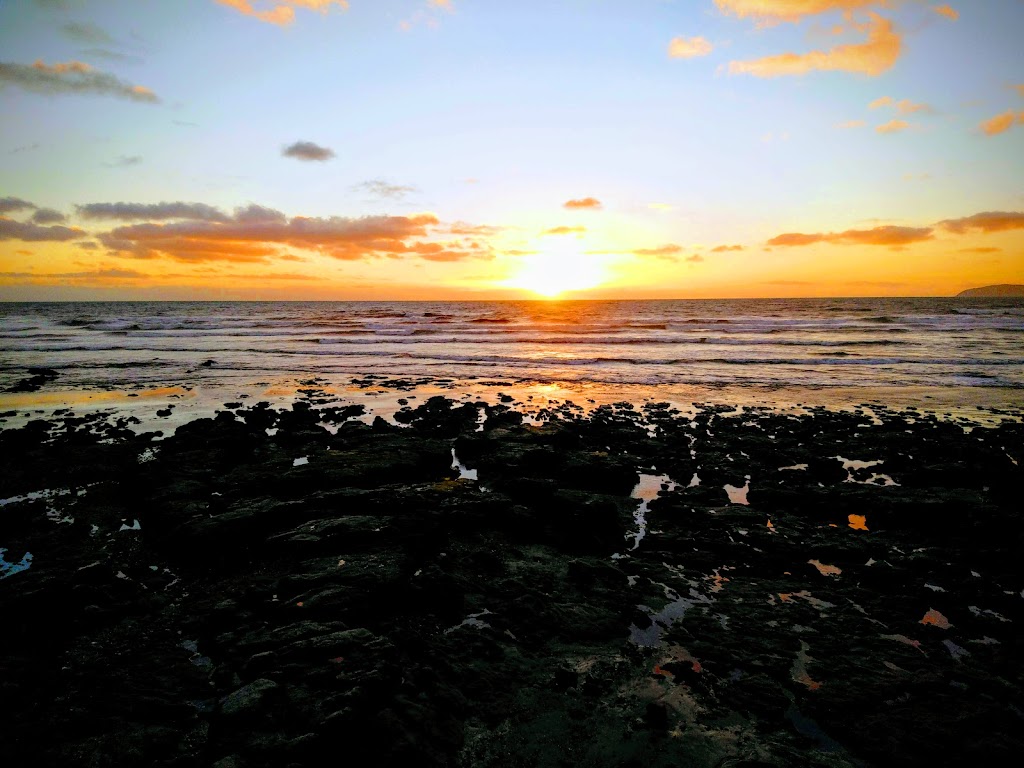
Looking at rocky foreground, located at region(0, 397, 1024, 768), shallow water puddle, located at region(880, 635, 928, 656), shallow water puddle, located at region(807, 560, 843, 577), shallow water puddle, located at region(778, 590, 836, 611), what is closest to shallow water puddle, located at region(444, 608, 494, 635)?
rocky foreground, located at region(0, 397, 1024, 768)

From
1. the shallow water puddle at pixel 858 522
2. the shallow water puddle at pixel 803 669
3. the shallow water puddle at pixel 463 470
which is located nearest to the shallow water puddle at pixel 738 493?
the shallow water puddle at pixel 858 522

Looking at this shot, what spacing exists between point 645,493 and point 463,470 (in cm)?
479

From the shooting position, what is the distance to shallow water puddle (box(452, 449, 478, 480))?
13.0 m

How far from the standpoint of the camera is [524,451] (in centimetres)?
1373

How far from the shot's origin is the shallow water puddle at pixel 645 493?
10062mm

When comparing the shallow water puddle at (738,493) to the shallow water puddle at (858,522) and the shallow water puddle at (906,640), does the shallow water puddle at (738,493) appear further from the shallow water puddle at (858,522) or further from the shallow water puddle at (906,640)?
the shallow water puddle at (906,640)

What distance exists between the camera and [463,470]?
44.9 ft

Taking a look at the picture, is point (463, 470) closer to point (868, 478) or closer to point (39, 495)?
point (39, 495)

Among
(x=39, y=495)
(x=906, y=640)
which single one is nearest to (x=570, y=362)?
(x=39, y=495)

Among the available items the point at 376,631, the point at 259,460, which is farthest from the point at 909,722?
the point at 259,460

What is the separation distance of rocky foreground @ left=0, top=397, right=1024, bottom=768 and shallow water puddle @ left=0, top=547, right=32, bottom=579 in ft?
0.19

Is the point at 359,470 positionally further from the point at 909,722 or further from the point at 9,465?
the point at 909,722

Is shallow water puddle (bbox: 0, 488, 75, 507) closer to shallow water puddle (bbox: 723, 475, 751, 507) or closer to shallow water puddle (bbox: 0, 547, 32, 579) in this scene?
shallow water puddle (bbox: 0, 547, 32, 579)

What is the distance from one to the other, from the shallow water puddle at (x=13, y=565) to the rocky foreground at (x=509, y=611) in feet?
0.19
